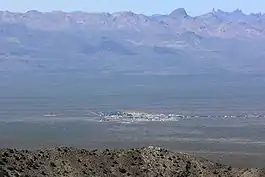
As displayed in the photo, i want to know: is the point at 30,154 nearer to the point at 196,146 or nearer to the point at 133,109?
the point at 196,146

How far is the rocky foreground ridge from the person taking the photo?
119 feet

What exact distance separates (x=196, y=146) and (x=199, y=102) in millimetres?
53136

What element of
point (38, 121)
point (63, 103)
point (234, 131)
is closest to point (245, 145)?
point (234, 131)

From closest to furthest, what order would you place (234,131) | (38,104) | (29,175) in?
(29,175) → (234,131) → (38,104)

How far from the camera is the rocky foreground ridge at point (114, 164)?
36250 mm

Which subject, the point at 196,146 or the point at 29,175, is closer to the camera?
the point at 29,175

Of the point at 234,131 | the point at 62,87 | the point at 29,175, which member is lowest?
the point at 29,175

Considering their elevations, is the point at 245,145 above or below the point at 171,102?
below

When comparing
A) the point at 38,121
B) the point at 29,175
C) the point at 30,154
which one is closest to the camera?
the point at 29,175

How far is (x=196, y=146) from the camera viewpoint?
7931 centimetres

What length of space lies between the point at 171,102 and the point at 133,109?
45.1 feet

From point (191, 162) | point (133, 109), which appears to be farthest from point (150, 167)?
point (133, 109)

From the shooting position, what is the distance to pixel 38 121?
104m

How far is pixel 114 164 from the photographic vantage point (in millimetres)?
39094
